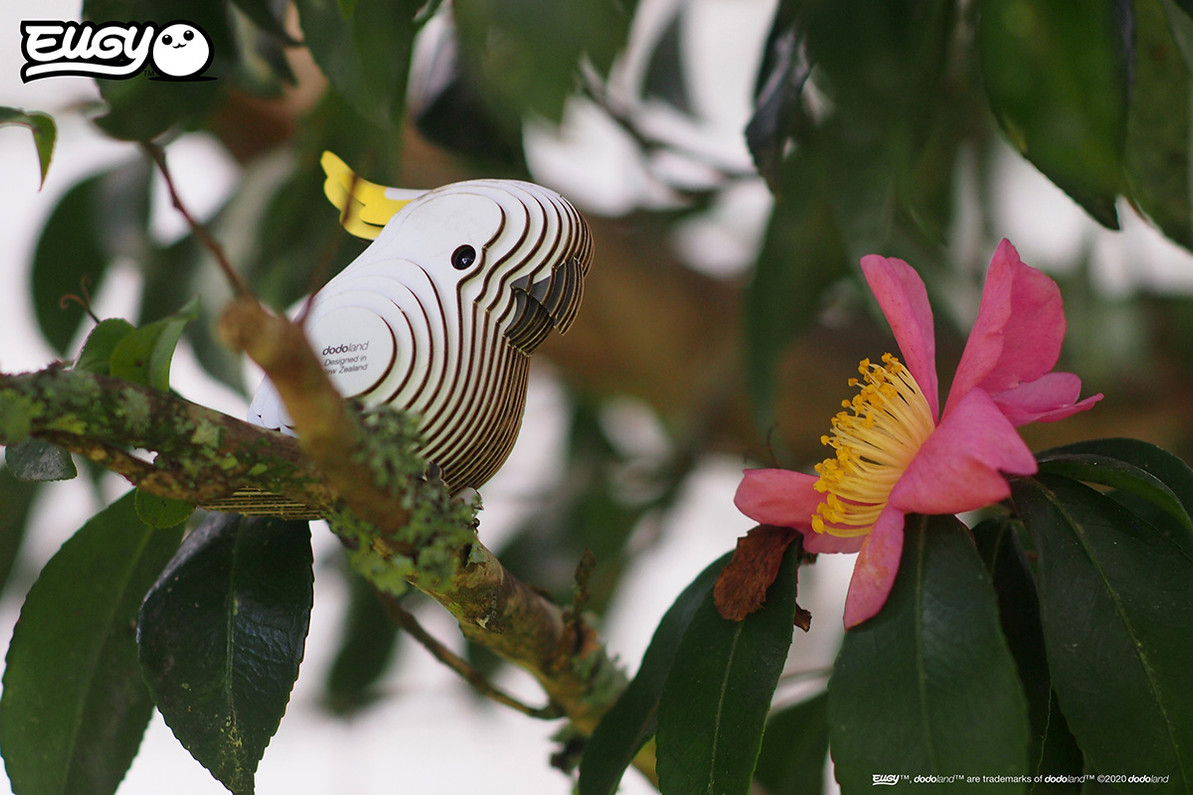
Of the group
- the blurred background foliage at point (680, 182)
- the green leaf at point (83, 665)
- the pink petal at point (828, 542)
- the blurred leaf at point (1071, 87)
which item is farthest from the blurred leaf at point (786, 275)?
the green leaf at point (83, 665)

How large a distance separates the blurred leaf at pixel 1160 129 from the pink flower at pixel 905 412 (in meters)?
0.22

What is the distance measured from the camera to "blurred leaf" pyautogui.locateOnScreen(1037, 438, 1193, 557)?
1.14 ft

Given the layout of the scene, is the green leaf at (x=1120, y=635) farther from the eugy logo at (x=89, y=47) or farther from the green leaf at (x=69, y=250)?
the green leaf at (x=69, y=250)

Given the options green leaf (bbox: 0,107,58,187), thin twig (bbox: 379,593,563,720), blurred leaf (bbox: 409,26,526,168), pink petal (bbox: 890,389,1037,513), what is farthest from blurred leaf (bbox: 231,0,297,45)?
pink petal (bbox: 890,389,1037,513)

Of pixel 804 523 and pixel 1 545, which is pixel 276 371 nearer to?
pixel 804 523

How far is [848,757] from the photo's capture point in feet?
1.07

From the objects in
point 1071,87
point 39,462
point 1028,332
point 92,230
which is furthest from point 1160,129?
point 92,230

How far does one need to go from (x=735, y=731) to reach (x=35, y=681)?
30cm

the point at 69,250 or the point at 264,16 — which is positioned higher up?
the point at 264,16

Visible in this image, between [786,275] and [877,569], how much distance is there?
46cm

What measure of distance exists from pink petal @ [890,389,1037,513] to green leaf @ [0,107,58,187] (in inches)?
13.0

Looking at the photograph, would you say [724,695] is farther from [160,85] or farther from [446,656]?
[160,85]

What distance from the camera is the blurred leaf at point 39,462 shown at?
33 centimetres

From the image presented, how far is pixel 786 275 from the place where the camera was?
0.78 m
